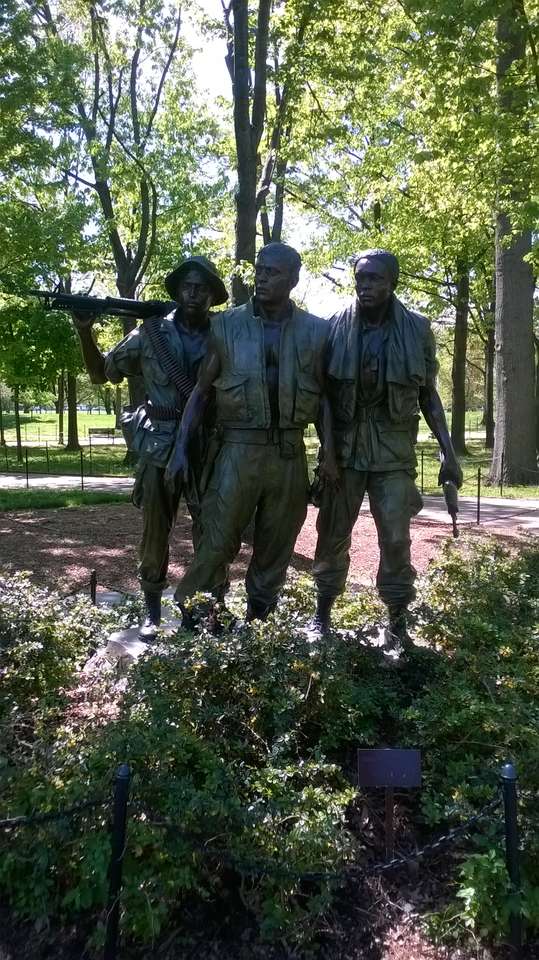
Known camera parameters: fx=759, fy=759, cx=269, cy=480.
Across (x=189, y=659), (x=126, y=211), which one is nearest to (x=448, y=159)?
(x=189, y=659)

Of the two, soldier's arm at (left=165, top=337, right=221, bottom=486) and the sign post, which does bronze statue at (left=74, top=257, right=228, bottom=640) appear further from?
the sign post

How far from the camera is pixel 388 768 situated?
2.95 meters

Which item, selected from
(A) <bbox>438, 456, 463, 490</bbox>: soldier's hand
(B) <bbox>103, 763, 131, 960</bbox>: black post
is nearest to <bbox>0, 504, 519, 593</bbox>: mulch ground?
(A) <bbox>438, 456, 463, 490</bbox>: soldier's hand

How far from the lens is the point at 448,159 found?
1077 centimetres

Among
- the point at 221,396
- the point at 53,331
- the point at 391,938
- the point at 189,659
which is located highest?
the point at 53,331

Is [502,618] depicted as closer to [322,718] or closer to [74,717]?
[322,718]

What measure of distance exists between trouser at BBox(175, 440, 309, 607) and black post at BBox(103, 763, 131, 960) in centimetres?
180

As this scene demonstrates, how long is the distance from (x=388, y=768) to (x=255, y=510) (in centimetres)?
178

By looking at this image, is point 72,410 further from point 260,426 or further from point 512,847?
point 512,847

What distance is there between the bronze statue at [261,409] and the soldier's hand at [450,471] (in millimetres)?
670

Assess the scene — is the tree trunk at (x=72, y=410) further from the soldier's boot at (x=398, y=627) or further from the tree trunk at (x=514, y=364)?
the soldier's boot at (x=398, y=627)

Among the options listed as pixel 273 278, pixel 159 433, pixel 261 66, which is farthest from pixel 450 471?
pixel 261 66

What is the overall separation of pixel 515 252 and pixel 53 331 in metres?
16.2

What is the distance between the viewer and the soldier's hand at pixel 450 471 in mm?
4378
